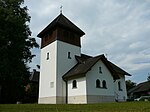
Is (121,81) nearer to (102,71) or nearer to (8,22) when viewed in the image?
(102,71)

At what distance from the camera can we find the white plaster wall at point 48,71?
30.0m

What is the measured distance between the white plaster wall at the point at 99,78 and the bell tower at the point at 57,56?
4284 mm

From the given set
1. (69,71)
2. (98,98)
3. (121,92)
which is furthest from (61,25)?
(121,92)

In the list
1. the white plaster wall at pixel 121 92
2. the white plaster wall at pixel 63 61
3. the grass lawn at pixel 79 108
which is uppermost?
the white plaster wall at pixel 63 61

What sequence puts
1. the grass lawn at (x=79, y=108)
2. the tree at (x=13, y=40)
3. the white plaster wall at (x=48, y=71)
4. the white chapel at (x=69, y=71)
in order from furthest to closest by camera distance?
1. the white plaster wall at (x=48, y=71)
2. the white chapel at (x=69, y=71)
3. the tree at (x=13, y=40)
4. the grass lawn at (x=79, y=108)

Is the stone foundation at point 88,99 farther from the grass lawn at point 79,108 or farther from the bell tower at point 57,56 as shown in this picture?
the grass lawn at point 79,108

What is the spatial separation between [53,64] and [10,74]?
7257mm

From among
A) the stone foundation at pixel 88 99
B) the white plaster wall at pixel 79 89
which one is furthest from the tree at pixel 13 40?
the stone foundation at pixel 88 99

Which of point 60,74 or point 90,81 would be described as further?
point 60,74

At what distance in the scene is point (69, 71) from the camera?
30.5m

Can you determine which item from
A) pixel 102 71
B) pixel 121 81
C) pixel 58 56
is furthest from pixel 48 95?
pixel 121 81

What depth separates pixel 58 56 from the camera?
3027 cm

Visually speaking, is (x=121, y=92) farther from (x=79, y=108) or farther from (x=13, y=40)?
(x=79, y=108)

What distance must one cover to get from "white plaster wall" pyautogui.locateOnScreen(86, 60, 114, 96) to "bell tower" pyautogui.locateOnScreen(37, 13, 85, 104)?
4.28 m
